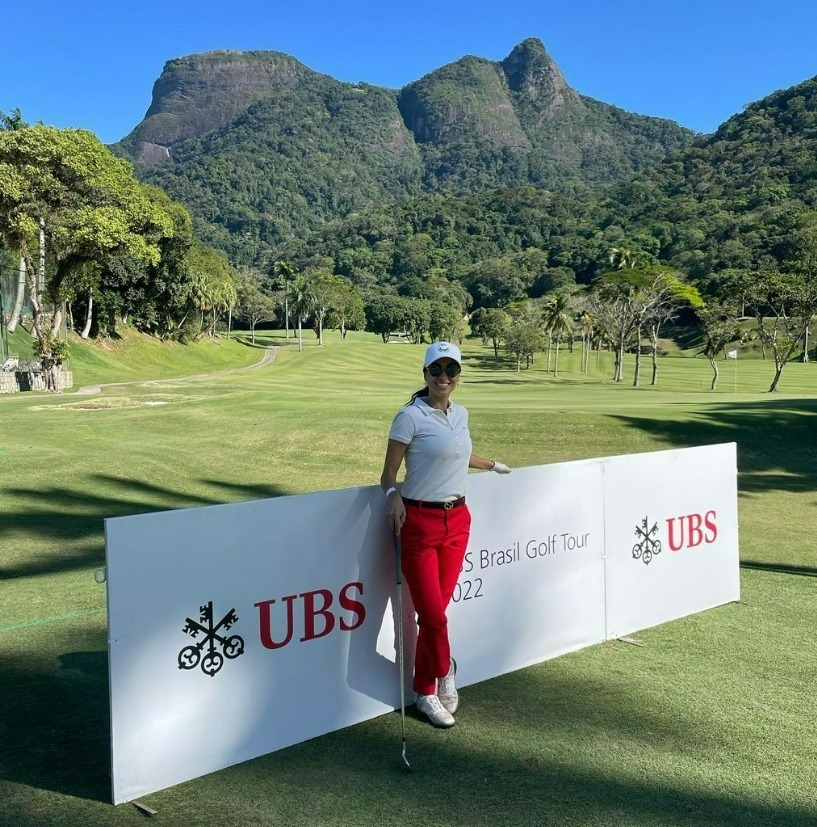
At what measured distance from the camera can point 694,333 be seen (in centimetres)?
11419

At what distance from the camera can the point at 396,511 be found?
4.78 m

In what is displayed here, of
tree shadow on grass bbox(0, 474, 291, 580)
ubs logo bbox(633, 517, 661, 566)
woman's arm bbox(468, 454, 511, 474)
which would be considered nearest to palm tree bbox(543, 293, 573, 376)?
tree shadow on grass bbox(0, 474, 291, 580)

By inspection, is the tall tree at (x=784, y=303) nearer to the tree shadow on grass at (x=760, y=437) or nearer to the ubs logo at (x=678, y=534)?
the tree shadow on grass at (x=760, y=437)

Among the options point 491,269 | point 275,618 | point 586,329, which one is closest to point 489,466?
point 275,618

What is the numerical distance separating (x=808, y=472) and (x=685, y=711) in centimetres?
1357

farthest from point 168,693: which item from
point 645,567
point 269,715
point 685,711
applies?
point 645,567

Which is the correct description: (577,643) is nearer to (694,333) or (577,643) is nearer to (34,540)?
(34,540)

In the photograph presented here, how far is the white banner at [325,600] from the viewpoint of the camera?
404 cm

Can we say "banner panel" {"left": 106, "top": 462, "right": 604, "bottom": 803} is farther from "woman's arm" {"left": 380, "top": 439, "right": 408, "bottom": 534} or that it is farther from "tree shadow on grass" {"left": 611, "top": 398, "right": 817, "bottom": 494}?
"tree shadow on grass" {"left": 611, "top": 398, "right": 817, "bottom": 494}

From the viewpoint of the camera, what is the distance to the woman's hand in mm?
4785

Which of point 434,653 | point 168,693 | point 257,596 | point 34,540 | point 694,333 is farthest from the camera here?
point 694,333

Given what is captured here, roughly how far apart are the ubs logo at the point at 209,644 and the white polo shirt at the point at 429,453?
1.27 metres

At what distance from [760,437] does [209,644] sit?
1779 centimetres

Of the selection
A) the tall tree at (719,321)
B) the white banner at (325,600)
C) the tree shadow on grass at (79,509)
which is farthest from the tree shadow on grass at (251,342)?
the white banner at (325,600)
